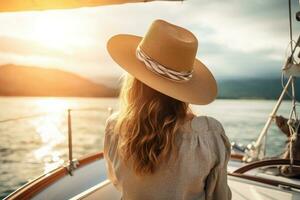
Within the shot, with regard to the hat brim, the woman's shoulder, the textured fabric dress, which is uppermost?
the hat brim

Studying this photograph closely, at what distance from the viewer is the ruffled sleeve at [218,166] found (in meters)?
1.09

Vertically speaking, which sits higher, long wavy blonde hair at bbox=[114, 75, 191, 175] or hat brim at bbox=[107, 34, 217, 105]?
hat brim at bbox=[107, 34, 217, 105]

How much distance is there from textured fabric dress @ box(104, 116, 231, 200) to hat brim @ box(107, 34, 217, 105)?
3.6 inches

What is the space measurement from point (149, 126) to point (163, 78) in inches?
6.6

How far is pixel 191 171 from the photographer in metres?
1.08

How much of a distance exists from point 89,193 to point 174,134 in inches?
28.2

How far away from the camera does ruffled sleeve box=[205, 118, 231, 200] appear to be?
3.59 feet

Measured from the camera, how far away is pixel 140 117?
3.60ft

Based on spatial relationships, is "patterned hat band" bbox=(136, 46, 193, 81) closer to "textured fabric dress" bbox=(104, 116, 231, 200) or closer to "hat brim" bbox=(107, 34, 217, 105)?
"hat brim" bbox=(107, 34, 217, 105)

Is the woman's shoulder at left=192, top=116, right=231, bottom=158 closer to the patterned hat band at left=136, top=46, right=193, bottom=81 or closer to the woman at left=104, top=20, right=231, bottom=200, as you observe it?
the woman at left=104, top=20, right=231, bottom=200

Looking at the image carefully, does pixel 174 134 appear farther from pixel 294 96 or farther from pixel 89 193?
pixel 294 96

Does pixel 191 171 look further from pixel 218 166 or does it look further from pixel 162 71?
pixel 162 71

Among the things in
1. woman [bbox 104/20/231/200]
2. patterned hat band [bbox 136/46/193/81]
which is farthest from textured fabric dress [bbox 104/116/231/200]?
patterned hat band [bbox 136/46/193/81]

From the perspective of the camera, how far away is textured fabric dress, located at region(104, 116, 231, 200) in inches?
42.1
